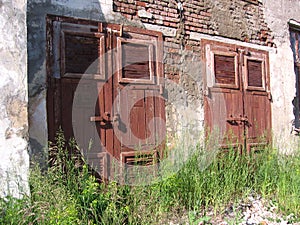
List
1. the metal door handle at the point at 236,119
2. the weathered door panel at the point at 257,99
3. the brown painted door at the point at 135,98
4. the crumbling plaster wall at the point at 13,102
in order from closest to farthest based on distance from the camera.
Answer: the crumbling plaster wall at the point at 13,102, the brown painted door at the point at 135,98, the metal door handle at the point at 236,119, the weathered door panel at the point at 257,99

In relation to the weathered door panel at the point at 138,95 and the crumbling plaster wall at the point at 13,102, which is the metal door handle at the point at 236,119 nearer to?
the weathered door panel at the point at 138,95

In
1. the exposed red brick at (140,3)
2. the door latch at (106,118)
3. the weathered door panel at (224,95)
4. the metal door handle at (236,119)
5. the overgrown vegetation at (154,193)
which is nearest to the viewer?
the overgrown vegetation at (154,193)

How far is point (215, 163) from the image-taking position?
15.5 feet

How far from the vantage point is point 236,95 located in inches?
250

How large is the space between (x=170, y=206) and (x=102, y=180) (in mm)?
989

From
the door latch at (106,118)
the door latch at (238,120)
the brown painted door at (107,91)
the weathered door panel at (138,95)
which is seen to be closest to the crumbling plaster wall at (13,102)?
the brown painted door at (107,91)

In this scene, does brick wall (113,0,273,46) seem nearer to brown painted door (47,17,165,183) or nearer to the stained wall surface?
the stained wall surface

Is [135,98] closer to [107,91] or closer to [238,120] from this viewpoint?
[107,91]

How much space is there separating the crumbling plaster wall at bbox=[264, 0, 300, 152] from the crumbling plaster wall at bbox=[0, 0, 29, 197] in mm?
4888

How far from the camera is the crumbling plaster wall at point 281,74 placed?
7066 mm

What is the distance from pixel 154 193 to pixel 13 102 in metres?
1.77

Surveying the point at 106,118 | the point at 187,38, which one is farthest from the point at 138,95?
the point at 187,38

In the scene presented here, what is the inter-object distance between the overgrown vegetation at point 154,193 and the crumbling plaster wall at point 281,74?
67.6 inches

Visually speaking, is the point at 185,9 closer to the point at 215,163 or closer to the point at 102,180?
the point at 215,163
